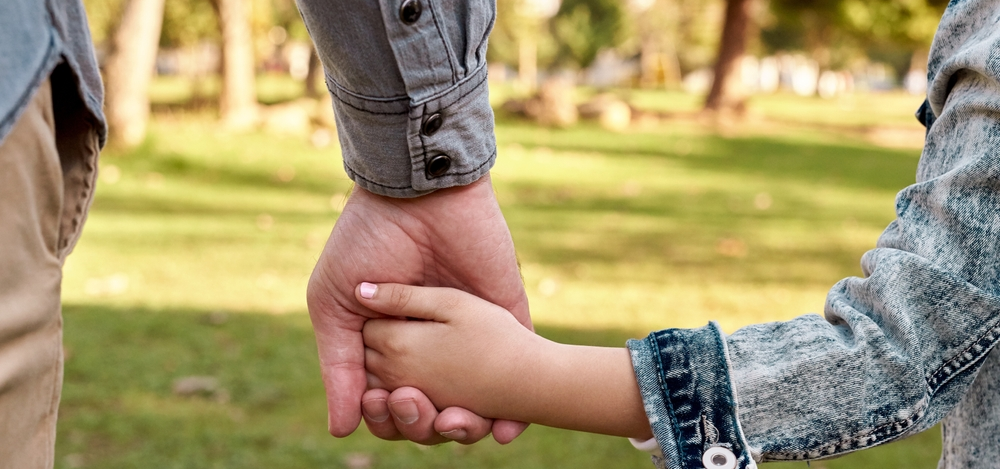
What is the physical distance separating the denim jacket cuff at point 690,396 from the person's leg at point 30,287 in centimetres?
78

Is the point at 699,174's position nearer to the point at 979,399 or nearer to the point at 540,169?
the point at 540,169

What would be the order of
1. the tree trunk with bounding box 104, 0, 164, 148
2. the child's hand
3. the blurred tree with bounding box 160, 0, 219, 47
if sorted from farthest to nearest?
the blurred tree with bounding box 160, 0, 219, 47 → the tree trunk with bounding box 104, 0, 164, 148 → the child's hand

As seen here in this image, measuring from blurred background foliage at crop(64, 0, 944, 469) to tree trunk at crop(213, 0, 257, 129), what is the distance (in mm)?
32

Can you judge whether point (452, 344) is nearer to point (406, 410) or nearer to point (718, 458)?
point (406, 410)

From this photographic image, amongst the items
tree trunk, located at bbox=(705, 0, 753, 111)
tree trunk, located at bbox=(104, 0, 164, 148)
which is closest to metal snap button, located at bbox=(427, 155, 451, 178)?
tree trunk, located at bbox=(104, 0, 164, 148)

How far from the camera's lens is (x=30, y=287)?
97 centimetres

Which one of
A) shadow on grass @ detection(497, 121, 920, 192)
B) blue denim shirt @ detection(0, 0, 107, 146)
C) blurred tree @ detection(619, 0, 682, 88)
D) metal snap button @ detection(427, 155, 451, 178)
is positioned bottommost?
blurred tree @ detection(619, 0, 682, 88)

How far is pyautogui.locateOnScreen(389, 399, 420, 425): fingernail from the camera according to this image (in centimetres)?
136

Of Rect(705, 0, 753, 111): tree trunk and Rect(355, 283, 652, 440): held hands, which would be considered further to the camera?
Rect(705, 0, 753, 111): tree trunk

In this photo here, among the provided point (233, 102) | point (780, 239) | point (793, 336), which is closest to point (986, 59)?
point (793, 336)

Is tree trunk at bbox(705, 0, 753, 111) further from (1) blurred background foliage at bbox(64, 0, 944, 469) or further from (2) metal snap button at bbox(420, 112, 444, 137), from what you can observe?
(2) metal snap button at bbox(420, 112, 444, 137)

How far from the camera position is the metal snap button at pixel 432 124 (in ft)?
4.13

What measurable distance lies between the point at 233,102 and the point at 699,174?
636 cm

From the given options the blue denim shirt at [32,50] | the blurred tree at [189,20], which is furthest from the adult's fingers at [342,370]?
the blurred tree at [189,20]
